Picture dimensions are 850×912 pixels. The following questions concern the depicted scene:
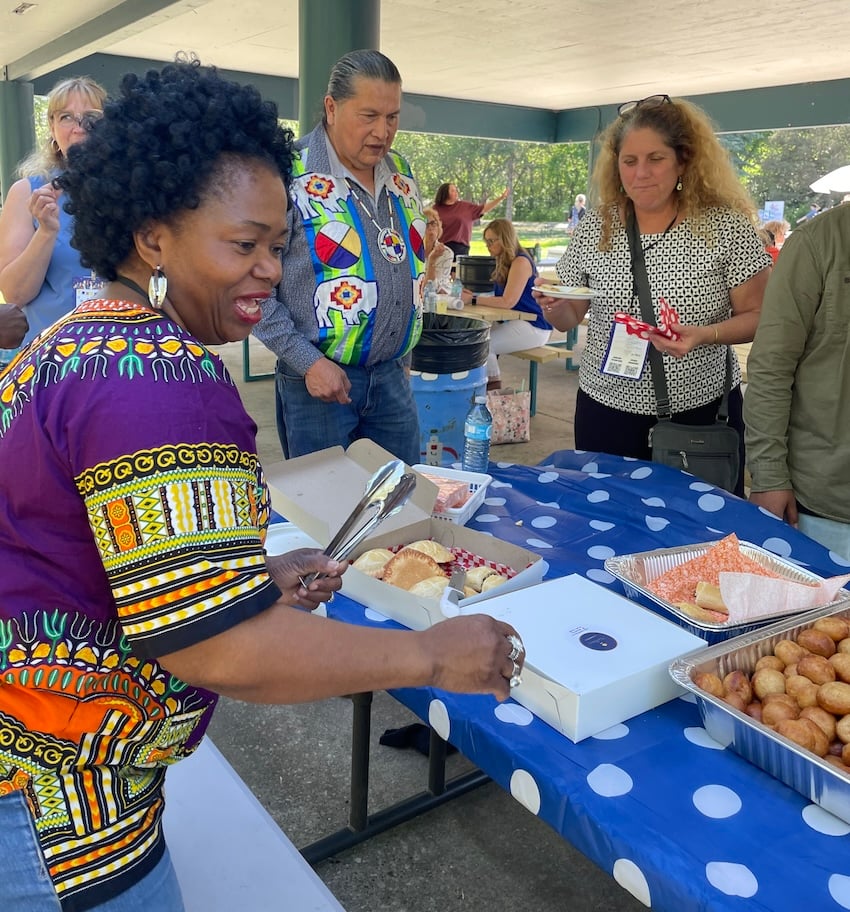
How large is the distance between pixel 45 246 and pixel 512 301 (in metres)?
3.93

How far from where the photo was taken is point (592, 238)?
100.0 inches

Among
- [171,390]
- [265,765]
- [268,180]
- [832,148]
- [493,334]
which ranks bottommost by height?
[265,765]

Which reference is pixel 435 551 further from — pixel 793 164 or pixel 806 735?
pixel 793 164

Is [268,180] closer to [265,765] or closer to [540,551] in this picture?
[540,551]

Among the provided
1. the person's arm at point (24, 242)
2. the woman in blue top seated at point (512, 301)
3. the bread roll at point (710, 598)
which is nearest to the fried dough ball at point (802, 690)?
the bread roll at point (710, 598)

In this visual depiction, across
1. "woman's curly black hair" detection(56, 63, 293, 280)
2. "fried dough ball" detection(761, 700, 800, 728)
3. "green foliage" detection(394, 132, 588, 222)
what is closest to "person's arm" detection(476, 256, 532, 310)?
"fried dough ball" detection(761, 700, 800, 728)

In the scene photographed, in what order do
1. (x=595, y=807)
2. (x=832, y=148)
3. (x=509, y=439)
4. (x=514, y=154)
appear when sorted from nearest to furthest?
(x=595, y=807) < (x=509, y=439) < (x=832, y=148) < (x=514, y=154)

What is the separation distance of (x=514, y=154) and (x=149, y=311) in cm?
2159

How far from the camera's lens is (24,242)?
261 centimetres

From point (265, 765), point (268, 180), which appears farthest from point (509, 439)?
point (268, 180)

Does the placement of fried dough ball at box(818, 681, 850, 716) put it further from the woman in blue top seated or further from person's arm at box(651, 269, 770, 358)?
the woman in blue top seated

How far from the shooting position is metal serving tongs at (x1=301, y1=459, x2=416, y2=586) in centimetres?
122

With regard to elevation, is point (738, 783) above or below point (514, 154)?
below

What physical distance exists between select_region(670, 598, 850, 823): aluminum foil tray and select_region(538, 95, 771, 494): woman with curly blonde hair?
1208 mm
